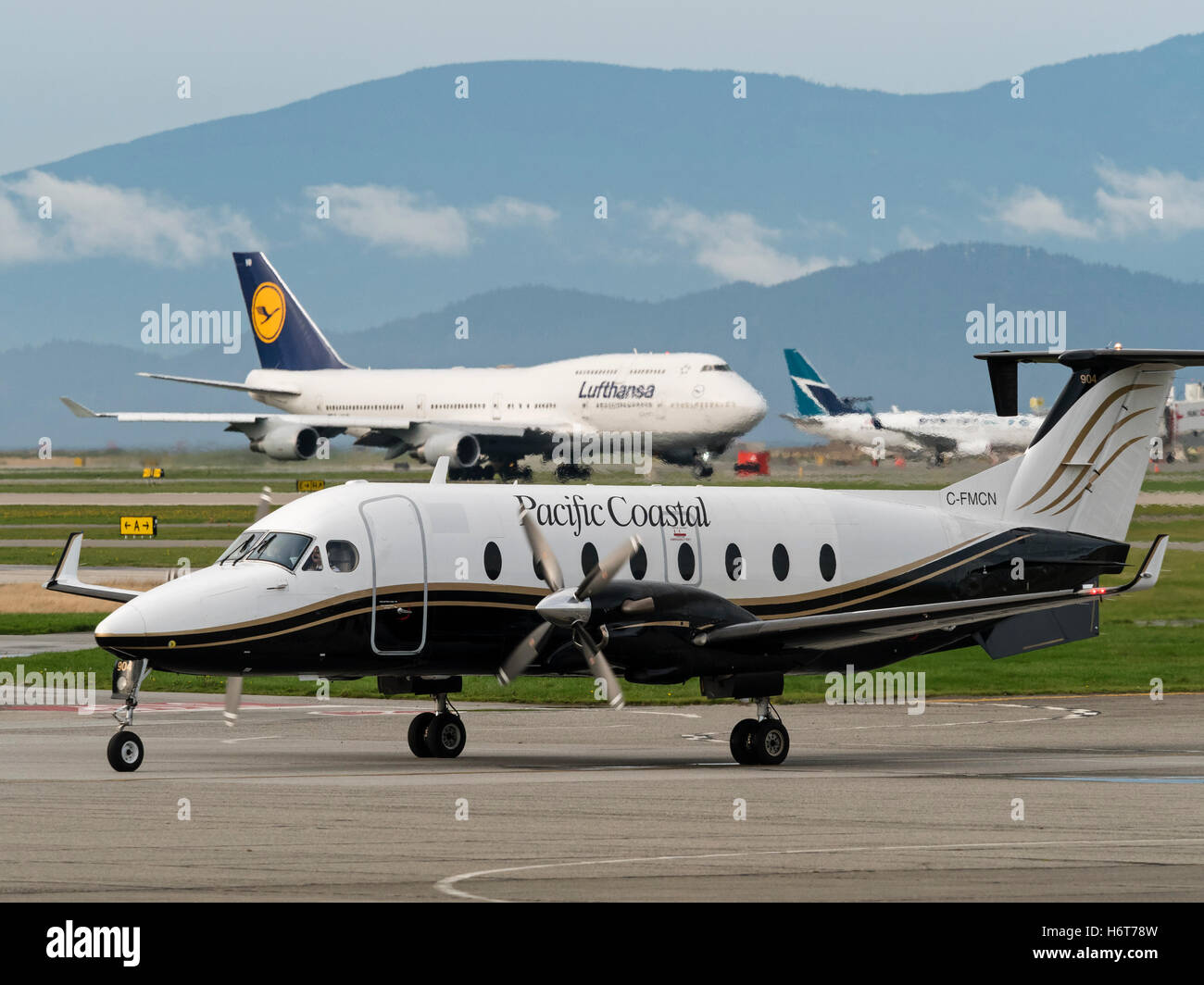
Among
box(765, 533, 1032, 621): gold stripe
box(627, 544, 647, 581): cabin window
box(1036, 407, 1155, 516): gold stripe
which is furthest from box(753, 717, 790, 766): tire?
box(1036, 407, 1155, 516): gold stripe

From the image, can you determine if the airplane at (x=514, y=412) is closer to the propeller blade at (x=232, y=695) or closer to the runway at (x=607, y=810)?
the runway at (x=607, y=810)

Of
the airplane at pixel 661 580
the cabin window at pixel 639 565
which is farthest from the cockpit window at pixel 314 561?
the cabin window at pixel 639 565

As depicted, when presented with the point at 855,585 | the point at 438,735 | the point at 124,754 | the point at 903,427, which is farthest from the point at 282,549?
the point at 903,427

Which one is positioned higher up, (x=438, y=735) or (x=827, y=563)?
(x=827, y=563)

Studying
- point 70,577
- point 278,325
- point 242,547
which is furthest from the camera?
point 278,325

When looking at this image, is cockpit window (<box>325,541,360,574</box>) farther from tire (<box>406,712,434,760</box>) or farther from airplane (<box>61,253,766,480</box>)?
airplane (<box>61,253,766,480</box>)

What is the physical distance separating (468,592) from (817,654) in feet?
15.3

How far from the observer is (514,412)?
9375cm

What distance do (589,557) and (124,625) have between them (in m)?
6.27

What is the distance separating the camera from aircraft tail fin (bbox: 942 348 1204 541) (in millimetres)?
28266

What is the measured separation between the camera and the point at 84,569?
56.5m

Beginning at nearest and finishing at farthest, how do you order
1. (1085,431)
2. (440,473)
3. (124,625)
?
(124,625) < (440,473) < (1085,431)

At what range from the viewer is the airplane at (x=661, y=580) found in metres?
23.2

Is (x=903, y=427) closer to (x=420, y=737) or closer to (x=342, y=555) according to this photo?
(x=420, y=737)
